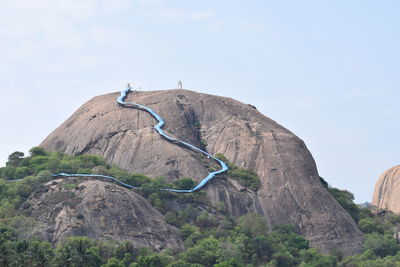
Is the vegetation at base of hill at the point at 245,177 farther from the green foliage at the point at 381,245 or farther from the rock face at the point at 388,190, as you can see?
the rock face at the point at 388,190

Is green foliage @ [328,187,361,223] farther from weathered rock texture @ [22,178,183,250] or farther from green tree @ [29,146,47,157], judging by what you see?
green tree @ [29,146,47,157]

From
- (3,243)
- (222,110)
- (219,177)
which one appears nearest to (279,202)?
(219,177)

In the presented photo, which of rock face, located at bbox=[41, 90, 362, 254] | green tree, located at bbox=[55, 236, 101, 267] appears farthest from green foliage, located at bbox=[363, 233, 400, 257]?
green tree, located at bbox=[55, 236, 101, 267]

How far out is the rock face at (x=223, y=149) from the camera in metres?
114

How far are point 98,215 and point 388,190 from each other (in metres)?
63.6

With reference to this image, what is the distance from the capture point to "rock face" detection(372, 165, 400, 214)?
489 ft

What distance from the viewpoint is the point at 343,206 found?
123625 millimetres

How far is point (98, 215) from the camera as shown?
101312 mm

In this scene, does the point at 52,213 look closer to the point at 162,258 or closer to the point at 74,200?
the point at 74,200

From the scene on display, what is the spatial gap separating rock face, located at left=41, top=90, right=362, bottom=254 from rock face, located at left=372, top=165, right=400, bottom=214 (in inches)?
1123

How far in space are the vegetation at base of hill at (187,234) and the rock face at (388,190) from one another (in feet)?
83.2

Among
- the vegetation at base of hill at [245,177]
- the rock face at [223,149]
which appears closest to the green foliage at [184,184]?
the rock face at [223,149]

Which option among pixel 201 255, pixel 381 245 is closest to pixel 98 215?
pixel 201 255

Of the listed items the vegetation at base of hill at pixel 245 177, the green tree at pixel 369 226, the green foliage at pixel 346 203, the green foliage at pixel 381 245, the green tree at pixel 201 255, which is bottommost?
the green tree at pixel 201 255
